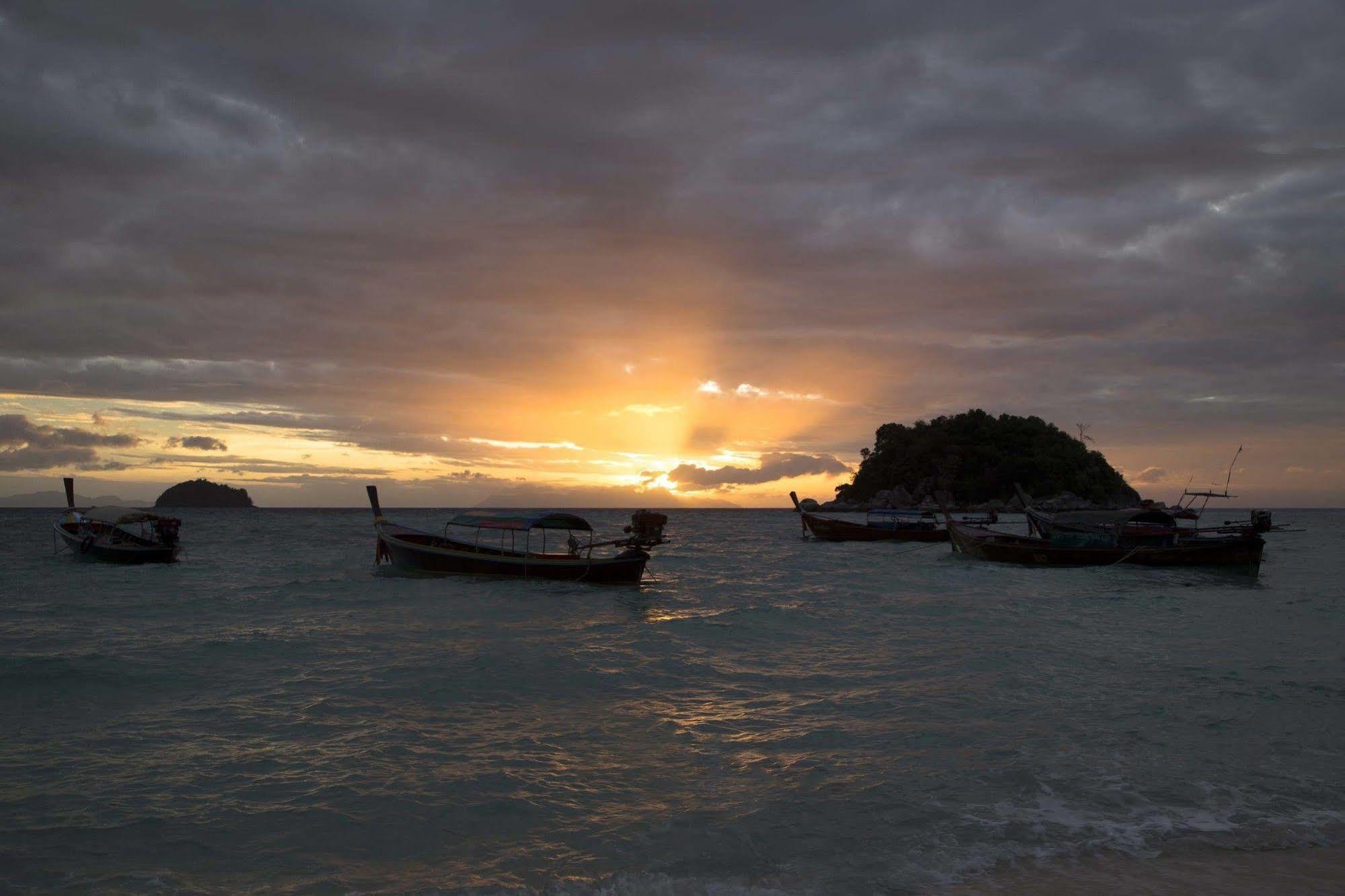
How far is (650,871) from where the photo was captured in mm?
6504

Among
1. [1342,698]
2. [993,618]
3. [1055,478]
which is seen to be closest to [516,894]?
[1342,698]

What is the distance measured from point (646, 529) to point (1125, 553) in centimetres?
2116

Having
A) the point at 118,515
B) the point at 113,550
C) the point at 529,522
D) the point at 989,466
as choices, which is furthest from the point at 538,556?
the point at 989,466

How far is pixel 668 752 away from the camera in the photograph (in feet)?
31.5

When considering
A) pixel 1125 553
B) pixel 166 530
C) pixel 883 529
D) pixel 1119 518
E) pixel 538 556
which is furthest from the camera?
pixel 883 529

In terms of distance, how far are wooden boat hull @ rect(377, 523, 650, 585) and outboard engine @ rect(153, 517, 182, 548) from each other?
44.8 ft

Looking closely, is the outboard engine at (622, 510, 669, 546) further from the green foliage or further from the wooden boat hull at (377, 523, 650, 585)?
the green foliage

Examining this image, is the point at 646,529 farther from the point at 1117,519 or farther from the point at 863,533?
the point at 863,533

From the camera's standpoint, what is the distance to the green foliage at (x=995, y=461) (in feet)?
418

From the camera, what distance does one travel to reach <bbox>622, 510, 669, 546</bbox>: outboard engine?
28750 millimetres

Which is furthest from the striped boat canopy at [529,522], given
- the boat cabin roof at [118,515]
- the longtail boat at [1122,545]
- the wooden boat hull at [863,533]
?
the wooden boat hull at [863,533]

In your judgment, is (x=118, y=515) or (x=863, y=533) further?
(x=863, y=533)

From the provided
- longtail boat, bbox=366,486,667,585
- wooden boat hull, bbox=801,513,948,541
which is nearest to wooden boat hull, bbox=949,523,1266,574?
longtail boat, bbox=366,486,667,585

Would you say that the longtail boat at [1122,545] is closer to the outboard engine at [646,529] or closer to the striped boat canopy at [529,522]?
the outboard engine at [646,529]
